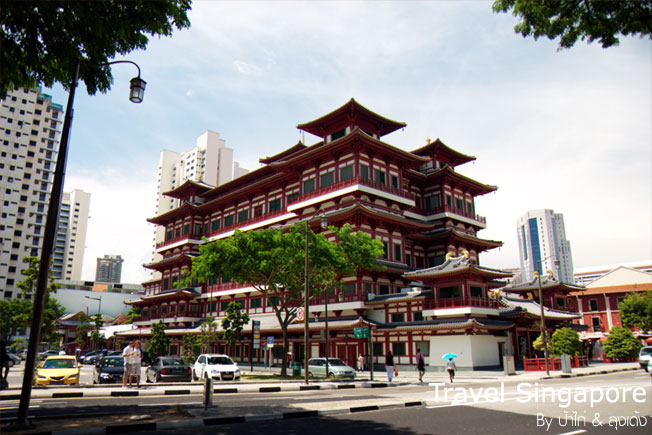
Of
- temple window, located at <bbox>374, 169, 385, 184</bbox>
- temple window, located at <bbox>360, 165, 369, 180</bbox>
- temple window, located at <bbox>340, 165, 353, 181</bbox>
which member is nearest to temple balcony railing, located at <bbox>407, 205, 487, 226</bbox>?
temple window, located at <bbox>374, 169, 385, 184</bbox>

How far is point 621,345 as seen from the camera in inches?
1657

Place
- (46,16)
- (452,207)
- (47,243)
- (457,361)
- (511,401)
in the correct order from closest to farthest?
(46,16), (47,243), (511,401), (457,361), (452,207)

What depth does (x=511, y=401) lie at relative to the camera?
541 inches

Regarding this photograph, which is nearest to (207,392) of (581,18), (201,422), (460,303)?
(201,422)

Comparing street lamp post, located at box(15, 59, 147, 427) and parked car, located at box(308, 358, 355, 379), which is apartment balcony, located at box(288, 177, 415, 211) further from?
street lamp post, located at box(15, 59, 147, 427)

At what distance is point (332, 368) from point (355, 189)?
667 inches

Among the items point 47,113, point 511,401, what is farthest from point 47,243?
point 47,113

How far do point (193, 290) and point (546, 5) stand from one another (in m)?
53.5

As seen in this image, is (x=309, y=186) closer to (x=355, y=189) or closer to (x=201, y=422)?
(x=355, y=189)

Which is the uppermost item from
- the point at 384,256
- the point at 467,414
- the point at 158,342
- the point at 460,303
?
the point at 384,256

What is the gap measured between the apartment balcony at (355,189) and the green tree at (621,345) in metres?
22.7

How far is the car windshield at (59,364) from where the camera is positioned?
21.5 metres

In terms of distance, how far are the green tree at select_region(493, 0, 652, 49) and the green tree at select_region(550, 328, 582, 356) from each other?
3266cm

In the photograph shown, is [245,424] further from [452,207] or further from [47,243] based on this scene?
[452,207]
